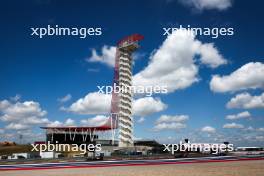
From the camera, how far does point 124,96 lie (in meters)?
146

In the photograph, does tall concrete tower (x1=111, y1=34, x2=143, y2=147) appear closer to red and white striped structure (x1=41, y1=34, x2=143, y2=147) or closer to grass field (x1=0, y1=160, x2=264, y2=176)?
red and white striped structure (x1=41, y1=34, x2=143, y2=147)

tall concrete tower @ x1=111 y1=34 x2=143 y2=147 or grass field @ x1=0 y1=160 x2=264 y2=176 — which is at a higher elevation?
tall concrete tower @ x1=111 y1=34 x2=143 y2=147

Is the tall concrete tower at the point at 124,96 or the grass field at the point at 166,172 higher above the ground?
the tall concrete tower at the point at 124,96

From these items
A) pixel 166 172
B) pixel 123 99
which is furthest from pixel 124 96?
pixel 166 172

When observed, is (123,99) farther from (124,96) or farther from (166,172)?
(166,172)

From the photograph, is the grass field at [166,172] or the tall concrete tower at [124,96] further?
the tall concrete tower at [124,96]

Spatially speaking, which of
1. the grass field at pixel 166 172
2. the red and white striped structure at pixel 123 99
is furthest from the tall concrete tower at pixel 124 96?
the grass field at pixel 166 172

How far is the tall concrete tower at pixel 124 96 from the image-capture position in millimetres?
142875

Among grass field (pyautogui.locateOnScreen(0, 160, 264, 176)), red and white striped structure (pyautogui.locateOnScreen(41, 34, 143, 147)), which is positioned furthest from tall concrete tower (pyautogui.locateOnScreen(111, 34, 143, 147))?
grass field (pyautogui.locateOnScreen(0, 160, 264, 176))

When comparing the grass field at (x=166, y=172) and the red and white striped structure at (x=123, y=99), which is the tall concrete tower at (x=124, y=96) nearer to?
the red and white striped structure at (x=123, y=99)

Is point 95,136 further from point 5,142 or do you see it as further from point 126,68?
point 5,142

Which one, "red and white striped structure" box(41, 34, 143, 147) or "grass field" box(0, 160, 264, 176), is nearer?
"grass field" box(0, 160, 264, 176)

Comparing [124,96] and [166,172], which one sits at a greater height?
[124,96]

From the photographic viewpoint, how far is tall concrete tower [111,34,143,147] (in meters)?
143
